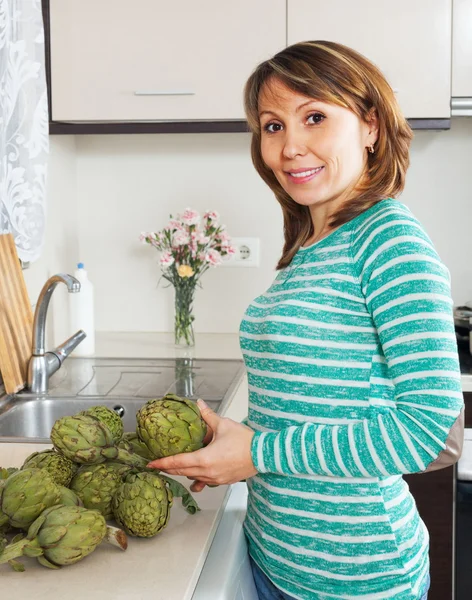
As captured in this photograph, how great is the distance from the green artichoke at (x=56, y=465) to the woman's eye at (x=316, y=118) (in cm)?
57

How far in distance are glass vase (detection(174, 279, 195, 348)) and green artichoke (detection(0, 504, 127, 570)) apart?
1515 millimetres

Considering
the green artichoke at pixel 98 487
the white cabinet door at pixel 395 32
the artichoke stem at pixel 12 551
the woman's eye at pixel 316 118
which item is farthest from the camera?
the white cabinet door at pixel 395 32

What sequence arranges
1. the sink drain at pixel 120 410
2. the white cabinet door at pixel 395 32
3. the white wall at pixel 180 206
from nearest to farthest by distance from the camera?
1. the sink drain at pixel 120 410
2. the white cabinet door at pixel 395 32
3. the white wall at pixel 180 206

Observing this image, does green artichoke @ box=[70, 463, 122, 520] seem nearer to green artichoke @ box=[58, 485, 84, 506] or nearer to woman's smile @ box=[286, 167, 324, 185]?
green artichoke @ box=[58, 485, 84, 506]

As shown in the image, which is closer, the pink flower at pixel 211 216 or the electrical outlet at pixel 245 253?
the pink flower at pixel 211 216

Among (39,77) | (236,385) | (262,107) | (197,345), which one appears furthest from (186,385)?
(262,107)

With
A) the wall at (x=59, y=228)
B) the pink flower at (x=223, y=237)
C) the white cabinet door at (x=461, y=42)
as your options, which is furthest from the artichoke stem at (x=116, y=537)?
the white cabinet door at (x=461, y=42)

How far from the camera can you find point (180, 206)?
260cm

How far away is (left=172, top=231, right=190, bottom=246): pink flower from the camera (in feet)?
7.58

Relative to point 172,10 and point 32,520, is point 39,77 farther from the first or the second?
point 32,520

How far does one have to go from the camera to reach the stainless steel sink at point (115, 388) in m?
1.79

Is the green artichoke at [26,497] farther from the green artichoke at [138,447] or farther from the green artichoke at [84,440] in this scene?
the green artichoke at [138,447]

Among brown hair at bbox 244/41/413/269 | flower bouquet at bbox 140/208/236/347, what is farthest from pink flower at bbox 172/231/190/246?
brown hair at bbox 244/41/413/269

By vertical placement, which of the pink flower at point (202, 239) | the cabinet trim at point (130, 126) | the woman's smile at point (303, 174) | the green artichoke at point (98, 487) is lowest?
the green artichoke at point (98, 487)
